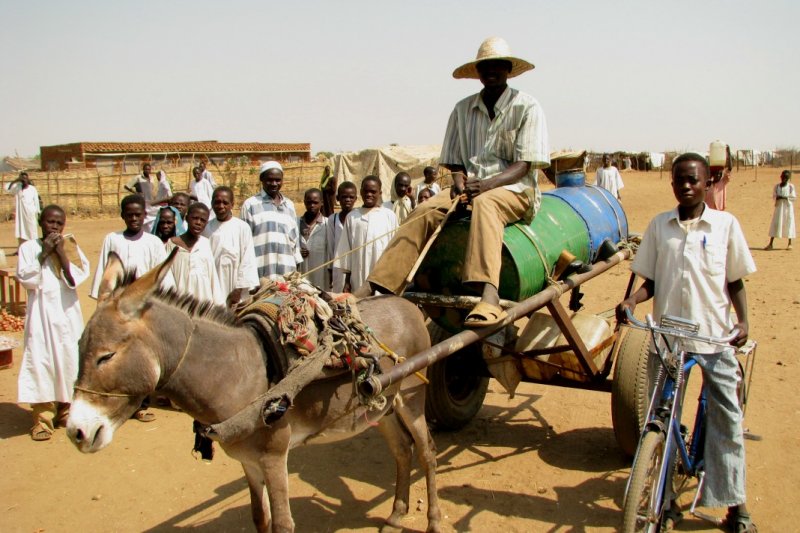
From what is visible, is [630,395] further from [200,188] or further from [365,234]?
[200,188]

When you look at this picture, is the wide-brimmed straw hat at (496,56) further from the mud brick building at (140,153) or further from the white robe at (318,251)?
the mud brick building at (140,153)

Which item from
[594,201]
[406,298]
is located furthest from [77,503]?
[594,201]

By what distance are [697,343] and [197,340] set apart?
8.25 ft

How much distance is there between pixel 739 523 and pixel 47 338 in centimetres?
536

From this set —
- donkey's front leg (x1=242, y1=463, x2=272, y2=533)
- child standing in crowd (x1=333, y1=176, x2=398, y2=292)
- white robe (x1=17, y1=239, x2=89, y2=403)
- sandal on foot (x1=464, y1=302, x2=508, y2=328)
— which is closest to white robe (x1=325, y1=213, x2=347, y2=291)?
child standing in crowd (x1=333, y1=176, x2=398, y2=292)

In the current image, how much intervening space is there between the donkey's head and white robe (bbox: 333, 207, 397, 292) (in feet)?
10.9

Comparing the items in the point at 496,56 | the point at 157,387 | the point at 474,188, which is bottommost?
the point at 157,387

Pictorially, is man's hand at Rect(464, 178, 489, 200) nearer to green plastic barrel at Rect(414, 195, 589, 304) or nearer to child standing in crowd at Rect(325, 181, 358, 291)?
green plastic barrel at Rect(414, 195, 589, 304)

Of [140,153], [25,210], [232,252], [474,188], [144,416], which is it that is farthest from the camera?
[140,153]

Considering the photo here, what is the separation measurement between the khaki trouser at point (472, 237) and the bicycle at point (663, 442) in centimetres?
87

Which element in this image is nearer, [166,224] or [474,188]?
[474,188]

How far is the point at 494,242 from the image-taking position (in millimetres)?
3830

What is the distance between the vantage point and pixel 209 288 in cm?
531

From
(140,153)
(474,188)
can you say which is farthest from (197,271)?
(140,153)
